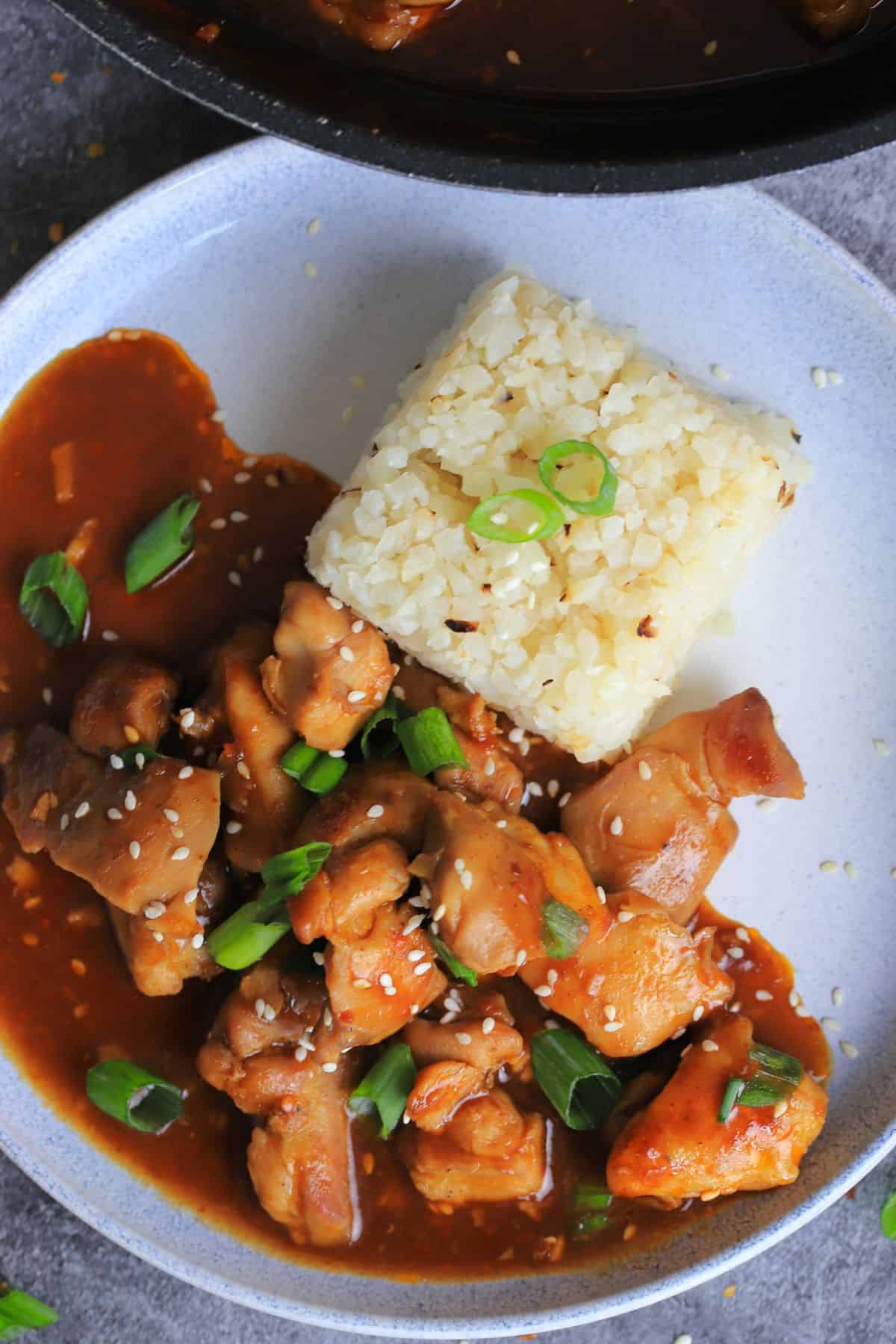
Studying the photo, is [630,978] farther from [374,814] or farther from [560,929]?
[374,814]

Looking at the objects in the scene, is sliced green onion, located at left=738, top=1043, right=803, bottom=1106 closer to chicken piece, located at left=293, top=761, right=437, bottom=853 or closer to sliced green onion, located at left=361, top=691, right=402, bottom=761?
chicken piece, located at left=293, top=761, right=437, bottom=853

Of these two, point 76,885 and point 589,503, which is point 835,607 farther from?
point 76,885

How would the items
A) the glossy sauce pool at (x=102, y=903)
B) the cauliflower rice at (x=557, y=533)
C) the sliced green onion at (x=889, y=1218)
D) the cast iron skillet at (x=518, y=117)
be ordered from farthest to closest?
1. the sliced green onion at (x=889, y=1218)
2. the glossy sauce pool at (x=102, y=903)
3. the cauliflower rice at (x=557, y=533)
4. the cast iron skillet at (x=518, y=117)

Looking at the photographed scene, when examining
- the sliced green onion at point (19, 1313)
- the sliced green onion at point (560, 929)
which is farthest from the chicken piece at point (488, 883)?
the sliced green onion at point (19, 1313)

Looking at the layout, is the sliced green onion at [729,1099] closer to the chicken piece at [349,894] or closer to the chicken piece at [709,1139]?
the chicken piece at [709,1139]

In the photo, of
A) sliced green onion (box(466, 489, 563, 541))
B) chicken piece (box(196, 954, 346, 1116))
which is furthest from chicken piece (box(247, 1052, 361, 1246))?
sliced green onion (box(466, 489, 563, 541))

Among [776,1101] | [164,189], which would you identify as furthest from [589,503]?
[776,1101]
